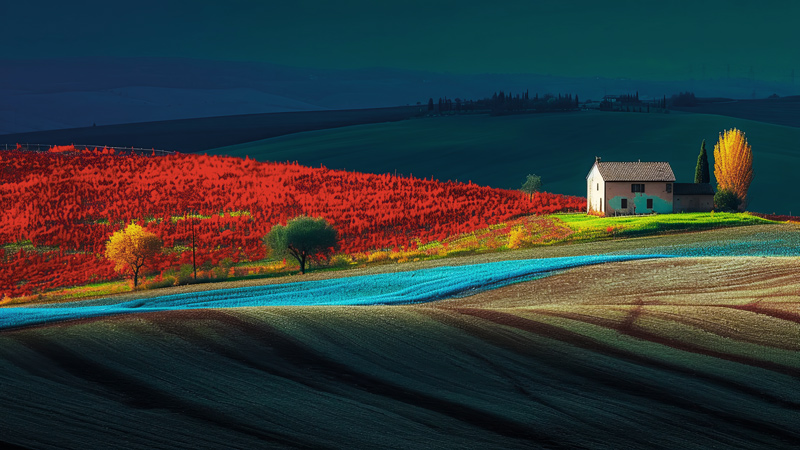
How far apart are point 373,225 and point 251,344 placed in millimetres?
47025

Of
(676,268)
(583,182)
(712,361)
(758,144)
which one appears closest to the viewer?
(712,361)

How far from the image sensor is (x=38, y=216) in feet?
247

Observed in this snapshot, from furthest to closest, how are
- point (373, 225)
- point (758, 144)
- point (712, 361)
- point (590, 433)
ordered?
point (758, 144)
point (373, 225)
point (712, 361)
point (590, 433)

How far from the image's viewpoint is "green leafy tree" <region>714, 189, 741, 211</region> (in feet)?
254

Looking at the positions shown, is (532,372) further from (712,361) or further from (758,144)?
(758,144)

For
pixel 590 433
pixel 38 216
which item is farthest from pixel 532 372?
pixel 38 216

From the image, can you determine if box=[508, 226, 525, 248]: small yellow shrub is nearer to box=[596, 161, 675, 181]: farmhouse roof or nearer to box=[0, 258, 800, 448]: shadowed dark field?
box=[596, 161, 675, 181]: farmhouse roof

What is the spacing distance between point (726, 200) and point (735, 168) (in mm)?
6791

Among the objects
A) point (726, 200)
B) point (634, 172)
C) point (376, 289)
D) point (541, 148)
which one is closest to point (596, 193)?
point (634, 172)

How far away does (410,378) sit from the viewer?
828 inches

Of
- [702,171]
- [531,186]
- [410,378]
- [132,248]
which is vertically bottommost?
[132,248]

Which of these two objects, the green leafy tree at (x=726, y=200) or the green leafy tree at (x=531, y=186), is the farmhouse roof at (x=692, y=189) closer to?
the green leafy tree at (x=726, y=200)

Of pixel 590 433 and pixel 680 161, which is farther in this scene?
pixel 680 161

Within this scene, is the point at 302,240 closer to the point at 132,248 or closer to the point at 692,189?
the point at 132,248
